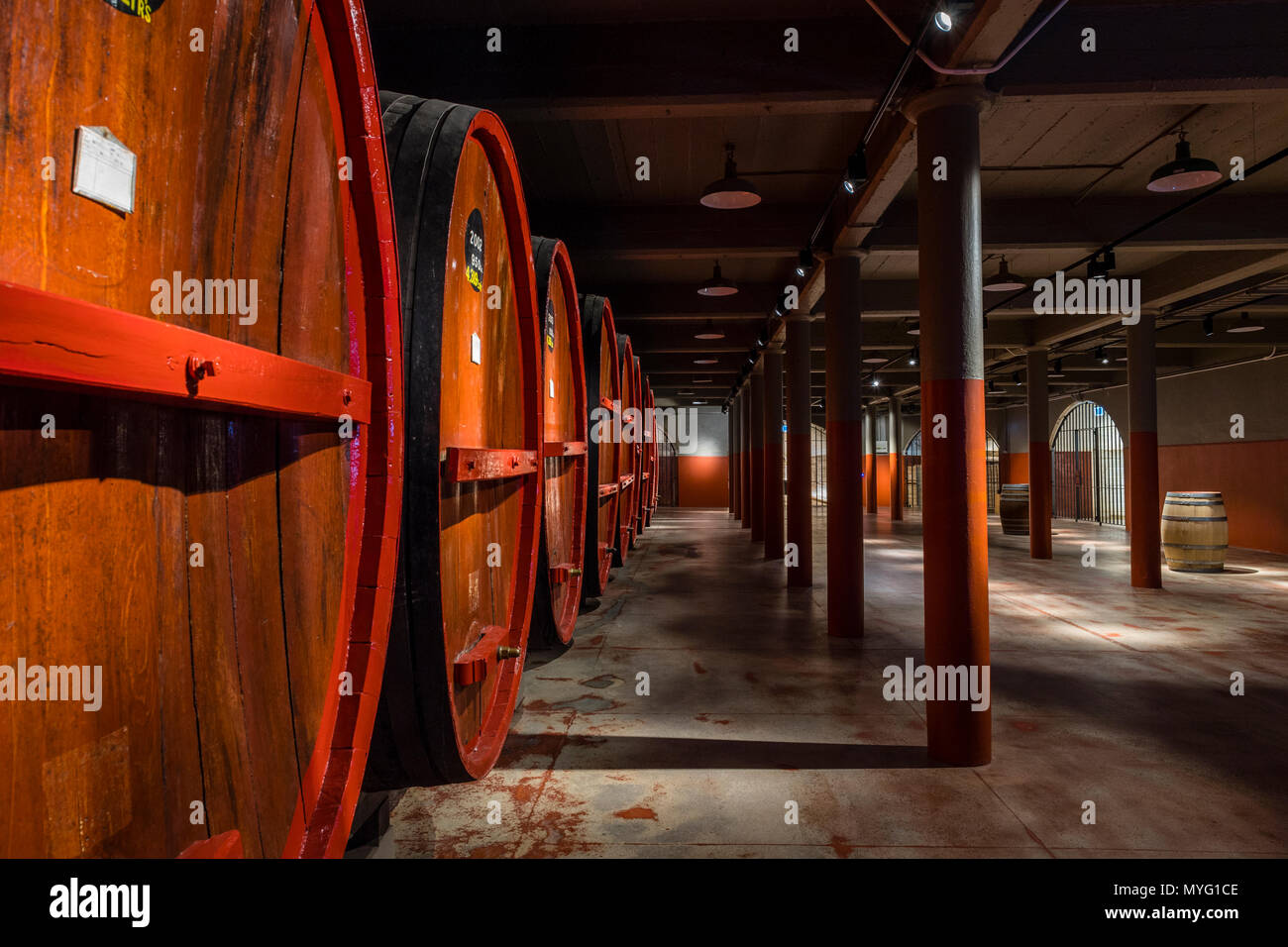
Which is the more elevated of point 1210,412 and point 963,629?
point 1210,412

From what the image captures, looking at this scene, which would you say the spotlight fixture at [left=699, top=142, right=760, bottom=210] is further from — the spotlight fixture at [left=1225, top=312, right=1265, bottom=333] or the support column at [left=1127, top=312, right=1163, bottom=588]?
the spotlight fixture at [left=1225, top=312, right=1265, bottom=333]

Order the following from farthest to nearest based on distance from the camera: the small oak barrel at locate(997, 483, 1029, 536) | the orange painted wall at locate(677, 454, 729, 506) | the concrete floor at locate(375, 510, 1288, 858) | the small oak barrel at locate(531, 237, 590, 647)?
1. the orange painted wall at locate(677, 454, 729, 506)
2. the small oak barrel at locate(997, 483, 1029, 536)
3. the small oak barrel at locate(531, 237, 590, 647)
4. the concrete floor at locate(375, 510, 1288, 858)

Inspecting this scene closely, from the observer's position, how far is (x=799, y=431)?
1066 cm

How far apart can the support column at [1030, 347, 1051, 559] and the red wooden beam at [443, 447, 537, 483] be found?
13110 mm

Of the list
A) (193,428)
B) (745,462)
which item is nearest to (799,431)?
(745,462)

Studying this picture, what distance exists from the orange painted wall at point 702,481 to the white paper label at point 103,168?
31083 millimetres

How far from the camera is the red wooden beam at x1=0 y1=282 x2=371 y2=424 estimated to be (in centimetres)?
61

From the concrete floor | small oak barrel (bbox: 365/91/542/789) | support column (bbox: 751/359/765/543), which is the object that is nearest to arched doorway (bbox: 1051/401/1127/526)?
support column (bbox: 751/359/765/543)

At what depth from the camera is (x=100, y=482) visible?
795mm

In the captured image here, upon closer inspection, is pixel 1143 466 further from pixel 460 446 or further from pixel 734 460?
pixel 734 460

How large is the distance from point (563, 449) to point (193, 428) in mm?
2464
